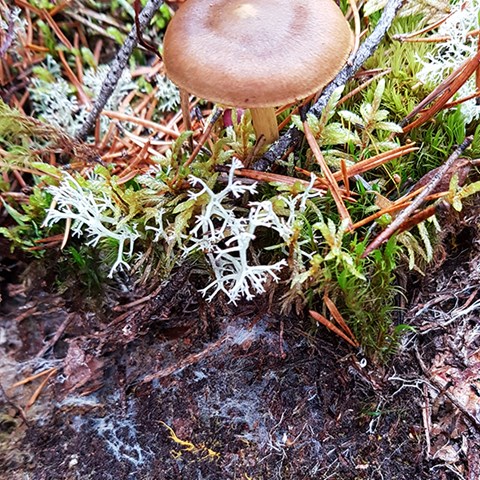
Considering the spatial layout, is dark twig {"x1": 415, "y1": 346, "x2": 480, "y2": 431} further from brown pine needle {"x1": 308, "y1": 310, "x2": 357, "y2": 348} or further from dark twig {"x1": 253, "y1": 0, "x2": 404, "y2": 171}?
dark twig {"x1": 253, "y1": 0, "x2": 404, "y2": 171}

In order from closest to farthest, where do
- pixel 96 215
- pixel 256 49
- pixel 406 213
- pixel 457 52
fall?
pixel 256 49
pixel 406 213
pixel 96 215
pixel 457 52

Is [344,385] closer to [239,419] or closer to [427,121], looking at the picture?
[239,419]

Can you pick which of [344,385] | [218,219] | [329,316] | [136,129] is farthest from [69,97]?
[344,385]

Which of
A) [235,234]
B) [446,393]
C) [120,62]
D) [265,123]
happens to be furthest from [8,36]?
[446,393]

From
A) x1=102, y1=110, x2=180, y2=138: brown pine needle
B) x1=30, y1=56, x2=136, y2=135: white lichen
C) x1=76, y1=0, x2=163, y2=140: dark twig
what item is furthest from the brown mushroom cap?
x1=30, y1=56, x2=136, y2=135: white lichen

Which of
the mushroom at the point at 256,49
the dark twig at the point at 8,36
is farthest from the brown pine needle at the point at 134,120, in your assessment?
the mushroom at the point at 256,49

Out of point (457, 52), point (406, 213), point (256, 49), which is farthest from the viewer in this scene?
point (457, 52)

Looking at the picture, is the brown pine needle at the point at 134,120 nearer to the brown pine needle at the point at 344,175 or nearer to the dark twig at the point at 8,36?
the dark twig at the point at 8,36

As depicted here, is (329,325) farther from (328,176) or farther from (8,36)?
(8,36)
